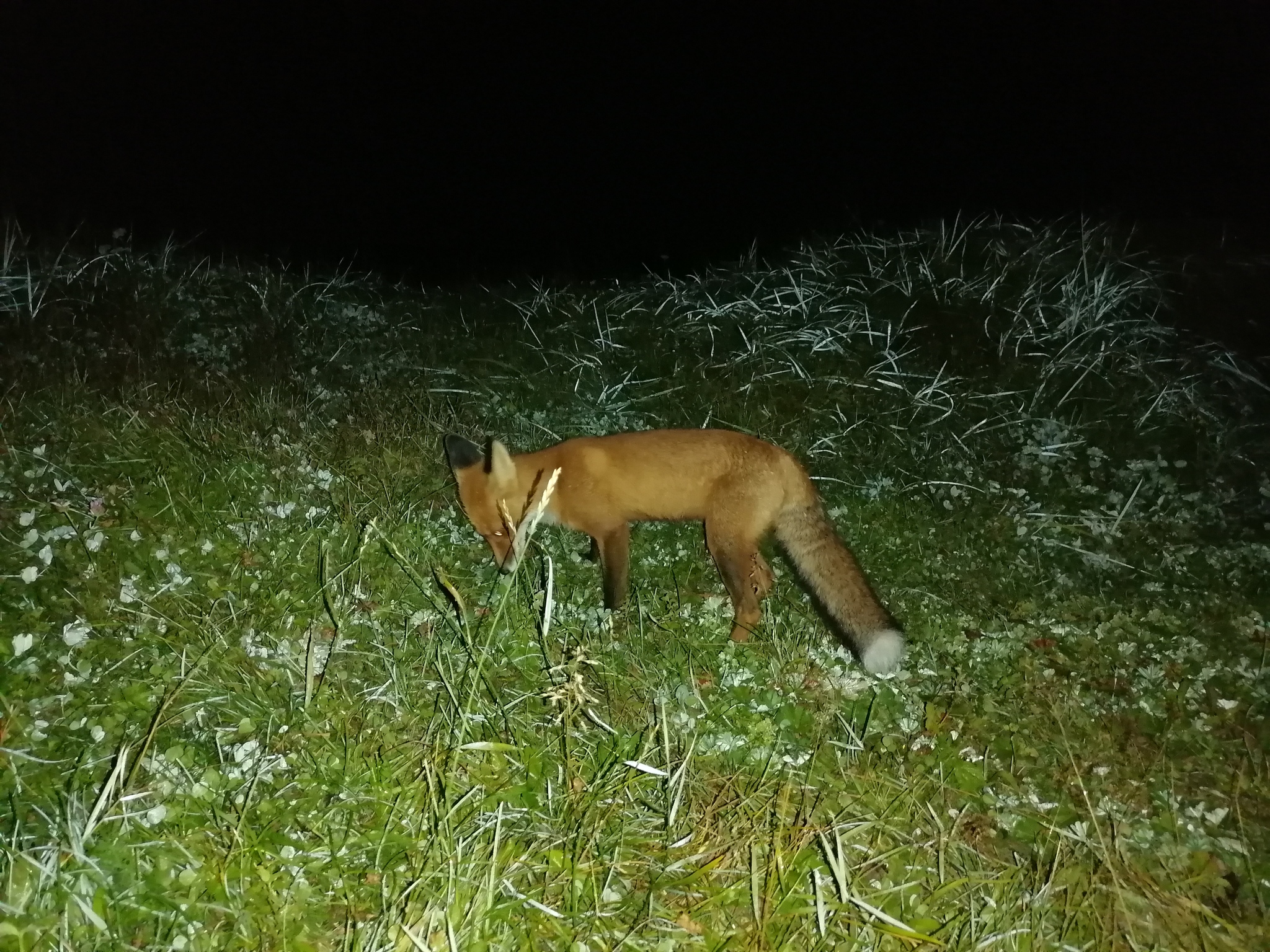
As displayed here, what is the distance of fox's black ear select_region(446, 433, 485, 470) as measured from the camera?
3861 mm

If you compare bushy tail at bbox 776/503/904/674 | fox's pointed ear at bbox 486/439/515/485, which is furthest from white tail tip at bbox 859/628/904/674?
fox's pointed ear at bbox 486/439/515/485

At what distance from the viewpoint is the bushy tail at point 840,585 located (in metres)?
3.43

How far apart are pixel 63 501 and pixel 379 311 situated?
3753 millimetres

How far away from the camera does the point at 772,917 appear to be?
2.30 metres

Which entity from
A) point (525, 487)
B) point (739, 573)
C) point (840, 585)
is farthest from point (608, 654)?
point (840, 585)

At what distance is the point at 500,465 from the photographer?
146 inches

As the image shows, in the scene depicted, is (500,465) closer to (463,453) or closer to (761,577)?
(463,453)

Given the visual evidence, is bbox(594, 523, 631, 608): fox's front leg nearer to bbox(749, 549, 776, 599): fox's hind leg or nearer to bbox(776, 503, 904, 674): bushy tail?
bbox(749, 549, 776, 599): fox's hind leg

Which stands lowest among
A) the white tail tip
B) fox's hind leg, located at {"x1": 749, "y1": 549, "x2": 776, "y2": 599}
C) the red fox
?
fox's hind leg, located at {"x1": 749, "y1": 549, "x2": 776, "y2": 599}

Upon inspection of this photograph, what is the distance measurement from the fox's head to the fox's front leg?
0.47 m

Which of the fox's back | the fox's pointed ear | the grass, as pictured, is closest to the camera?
the grass

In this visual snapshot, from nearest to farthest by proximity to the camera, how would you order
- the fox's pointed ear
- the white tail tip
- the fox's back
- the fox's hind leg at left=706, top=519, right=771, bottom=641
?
the white tail tip → the fox's pointed ear → the fox's hind leg at left=706, top=519, right=771, bottom=641 → the fox's back

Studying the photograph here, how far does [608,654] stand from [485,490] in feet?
3.44

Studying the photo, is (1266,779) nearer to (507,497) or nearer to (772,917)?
(772,917)
